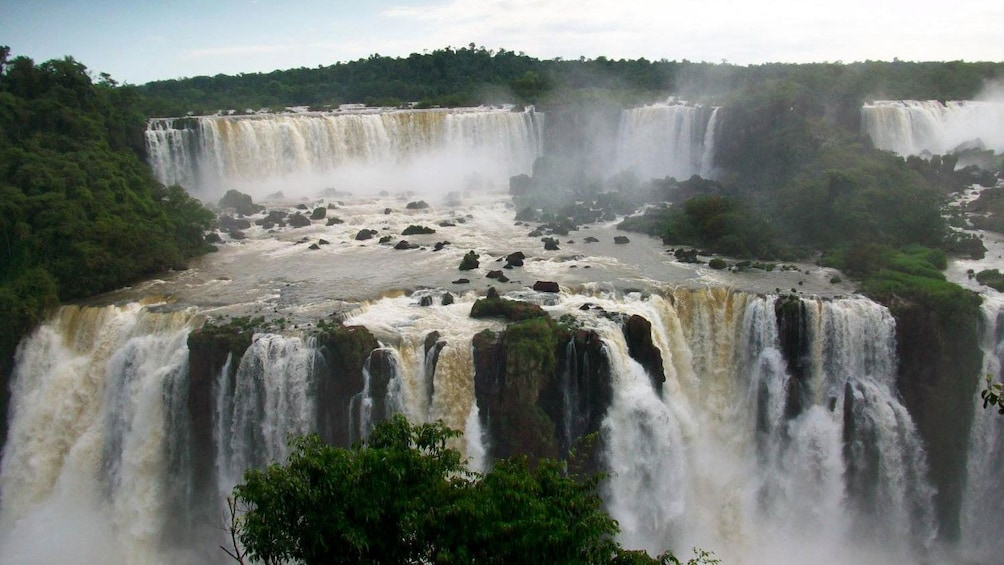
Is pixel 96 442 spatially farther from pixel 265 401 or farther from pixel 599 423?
pixel 599 423

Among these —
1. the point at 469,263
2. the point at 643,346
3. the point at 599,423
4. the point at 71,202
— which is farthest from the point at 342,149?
the point at 599,423

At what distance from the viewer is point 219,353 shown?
1848 centimetres

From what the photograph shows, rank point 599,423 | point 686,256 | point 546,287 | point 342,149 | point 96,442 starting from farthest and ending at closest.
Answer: point 342,149 < point 686,256 < point 546,287 < point 96,442 < point 599,423

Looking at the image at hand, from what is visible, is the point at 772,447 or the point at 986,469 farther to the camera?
the point at 772,447

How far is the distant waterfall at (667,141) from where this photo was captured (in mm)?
39594

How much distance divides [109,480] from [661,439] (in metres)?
12.5

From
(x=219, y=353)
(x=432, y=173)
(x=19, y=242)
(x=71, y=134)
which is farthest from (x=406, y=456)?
(x=432, y=173)

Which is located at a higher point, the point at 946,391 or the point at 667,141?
the point at 667,141

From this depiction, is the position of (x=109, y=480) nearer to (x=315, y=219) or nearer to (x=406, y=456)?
(x=406, y=456)

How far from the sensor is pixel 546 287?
22047 millimetres

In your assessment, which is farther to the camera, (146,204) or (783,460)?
(146,204)

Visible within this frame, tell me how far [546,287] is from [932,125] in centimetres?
2786

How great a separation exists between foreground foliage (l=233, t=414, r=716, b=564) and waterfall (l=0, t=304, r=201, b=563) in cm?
1069

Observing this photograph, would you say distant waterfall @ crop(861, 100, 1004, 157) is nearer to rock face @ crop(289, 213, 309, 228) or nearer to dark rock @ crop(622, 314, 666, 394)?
dark rock @ crop(622, 314, 666, 394)
